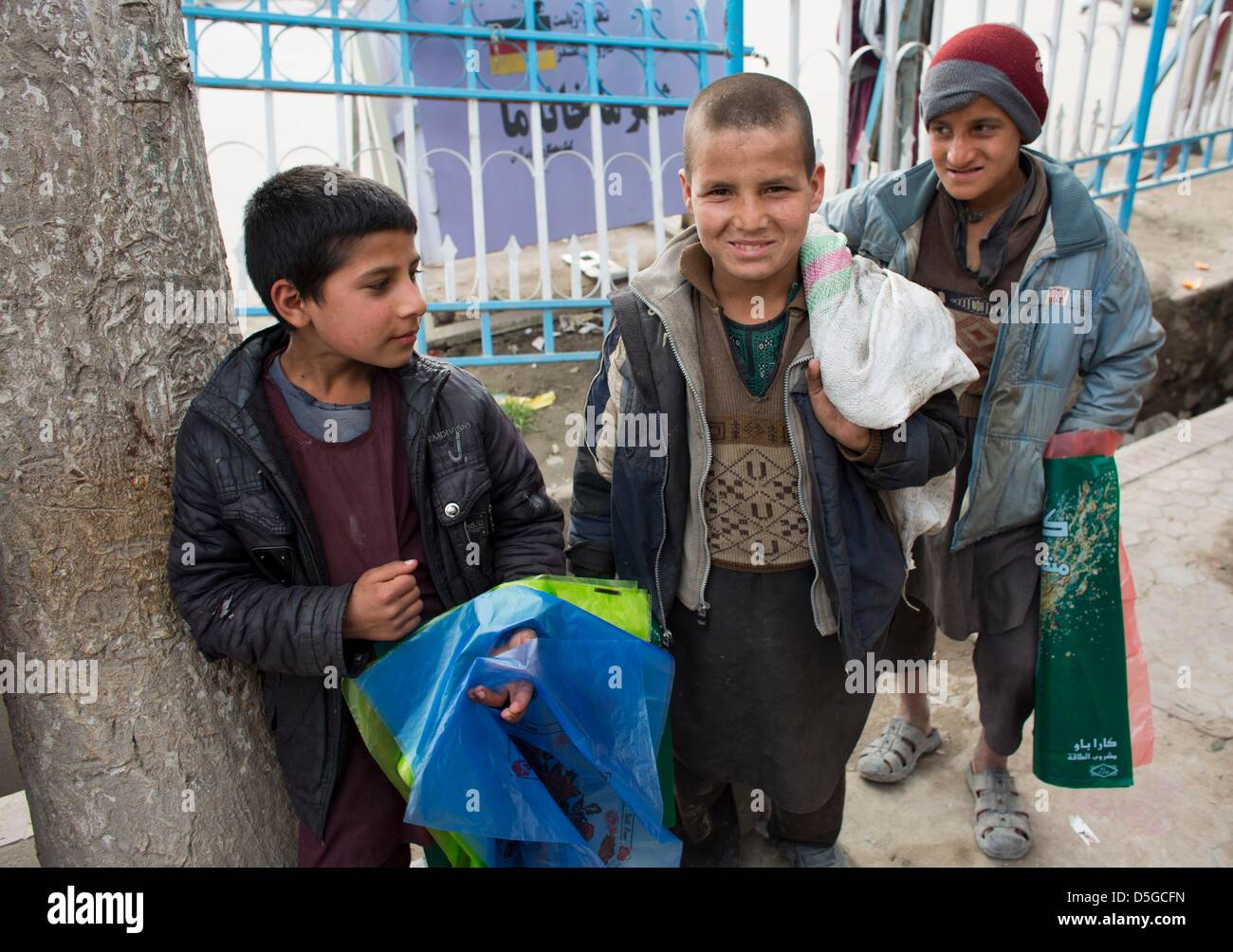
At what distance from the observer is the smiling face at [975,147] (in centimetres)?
213

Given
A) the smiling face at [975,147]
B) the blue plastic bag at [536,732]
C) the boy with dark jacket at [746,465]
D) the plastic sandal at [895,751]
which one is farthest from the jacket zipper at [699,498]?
the plastic sandal at [895,751]

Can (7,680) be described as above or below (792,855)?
above

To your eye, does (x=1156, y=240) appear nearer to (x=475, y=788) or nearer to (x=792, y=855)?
(x=792, y=855)

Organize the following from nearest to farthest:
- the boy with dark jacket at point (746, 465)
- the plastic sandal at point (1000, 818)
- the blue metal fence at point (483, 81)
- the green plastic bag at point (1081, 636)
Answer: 1. the boy with dark jacket at point (746, 465)
2. the green plastic bag at point (1081, 636)
3. the plastic sandal at point (1000, 818)
4. the blue metal fence at point (483, 81)

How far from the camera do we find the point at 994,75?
2.10 metres

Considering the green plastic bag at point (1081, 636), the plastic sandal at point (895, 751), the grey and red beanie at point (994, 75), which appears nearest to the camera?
the grey and red beanie at point (994, 75)

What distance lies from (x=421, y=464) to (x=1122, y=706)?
181 centimetres

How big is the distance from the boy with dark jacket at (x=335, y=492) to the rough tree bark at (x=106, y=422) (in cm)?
9

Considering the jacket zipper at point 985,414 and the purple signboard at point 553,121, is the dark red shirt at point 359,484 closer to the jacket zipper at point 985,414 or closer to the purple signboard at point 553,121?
the jacket zipper at point 985,414

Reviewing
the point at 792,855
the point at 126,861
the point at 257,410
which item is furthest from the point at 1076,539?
the point at 126,861

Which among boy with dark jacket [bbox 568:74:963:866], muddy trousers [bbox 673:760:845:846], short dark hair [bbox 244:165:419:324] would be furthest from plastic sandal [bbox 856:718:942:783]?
short dark hair [bbox 244:165:419:324]

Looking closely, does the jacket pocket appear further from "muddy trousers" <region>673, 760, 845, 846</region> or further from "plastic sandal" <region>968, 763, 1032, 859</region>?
→ "plastic sandal" <region>968, 763, 1032, 859</region>

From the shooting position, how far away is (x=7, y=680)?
1.72 meters

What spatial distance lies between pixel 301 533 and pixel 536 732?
54 centimetres
